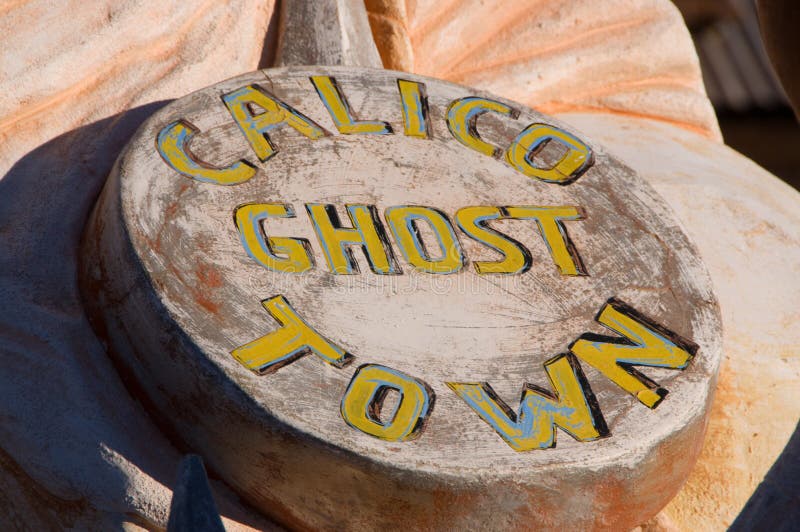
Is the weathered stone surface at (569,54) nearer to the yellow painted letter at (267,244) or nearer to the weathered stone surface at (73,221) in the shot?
the weathered stone surface at (73,221)

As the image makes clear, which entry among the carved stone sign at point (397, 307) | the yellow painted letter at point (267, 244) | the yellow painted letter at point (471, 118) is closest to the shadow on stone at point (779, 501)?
the carved stone sign at point (397, 307)

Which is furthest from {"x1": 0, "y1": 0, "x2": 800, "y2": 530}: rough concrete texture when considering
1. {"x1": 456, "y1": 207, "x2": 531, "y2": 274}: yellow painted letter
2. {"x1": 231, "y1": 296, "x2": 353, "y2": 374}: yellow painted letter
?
{"x1": 456, "y1": 207, "x2": 531, "y2": 274}: yellow painted letter

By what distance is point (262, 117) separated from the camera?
162 cm

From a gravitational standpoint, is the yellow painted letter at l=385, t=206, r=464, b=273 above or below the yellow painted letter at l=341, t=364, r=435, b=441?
above

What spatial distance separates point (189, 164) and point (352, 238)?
24 centimetres

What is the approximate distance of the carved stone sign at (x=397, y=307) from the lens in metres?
1.27

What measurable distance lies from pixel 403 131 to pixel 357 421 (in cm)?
54

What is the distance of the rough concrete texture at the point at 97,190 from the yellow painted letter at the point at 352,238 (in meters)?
0.31

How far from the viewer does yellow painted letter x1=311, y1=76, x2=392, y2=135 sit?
5.40ft

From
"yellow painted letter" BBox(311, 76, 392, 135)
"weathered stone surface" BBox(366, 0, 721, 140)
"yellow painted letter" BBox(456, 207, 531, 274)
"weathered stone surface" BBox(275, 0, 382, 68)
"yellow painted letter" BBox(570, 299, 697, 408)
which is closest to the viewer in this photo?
"yellow painted letter" BBox(570, 299, 697, 408)

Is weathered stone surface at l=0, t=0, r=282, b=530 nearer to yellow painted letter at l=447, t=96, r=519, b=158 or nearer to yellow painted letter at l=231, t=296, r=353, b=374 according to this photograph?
yellow painted letter at l=231, t=296, r=353, b=374

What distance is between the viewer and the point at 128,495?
4.27ft

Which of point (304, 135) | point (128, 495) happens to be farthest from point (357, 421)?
point (304, 135)

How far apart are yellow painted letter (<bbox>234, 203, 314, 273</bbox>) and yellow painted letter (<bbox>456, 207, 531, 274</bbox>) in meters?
0.24
